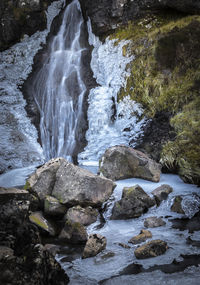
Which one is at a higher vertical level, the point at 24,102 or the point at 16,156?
the point at 24,102

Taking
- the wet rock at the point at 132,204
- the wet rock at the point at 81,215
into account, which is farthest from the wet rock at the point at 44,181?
the wet rock at the point at 132,204

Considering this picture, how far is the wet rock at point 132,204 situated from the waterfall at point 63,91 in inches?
164

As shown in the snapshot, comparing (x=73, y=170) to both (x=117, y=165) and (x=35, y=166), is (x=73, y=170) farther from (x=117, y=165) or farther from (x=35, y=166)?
(x=35, y=166)

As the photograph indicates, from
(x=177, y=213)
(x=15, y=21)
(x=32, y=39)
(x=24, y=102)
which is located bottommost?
(x=177, y=213)

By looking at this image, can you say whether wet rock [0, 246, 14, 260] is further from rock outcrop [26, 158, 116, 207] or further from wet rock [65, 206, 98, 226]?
rock outcrop [26, 158, 116, 207]

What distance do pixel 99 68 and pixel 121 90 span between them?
2917 mm

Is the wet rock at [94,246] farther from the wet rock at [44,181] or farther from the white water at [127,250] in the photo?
the wet rock at [44,181]

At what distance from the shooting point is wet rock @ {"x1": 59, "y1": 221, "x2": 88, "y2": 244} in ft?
14.8

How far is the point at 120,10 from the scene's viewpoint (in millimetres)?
12945

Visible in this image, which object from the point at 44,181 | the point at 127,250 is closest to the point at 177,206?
the point at 127,250

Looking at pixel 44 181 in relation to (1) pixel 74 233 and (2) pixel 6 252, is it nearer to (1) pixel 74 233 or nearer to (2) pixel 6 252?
(1) pixel 74 233

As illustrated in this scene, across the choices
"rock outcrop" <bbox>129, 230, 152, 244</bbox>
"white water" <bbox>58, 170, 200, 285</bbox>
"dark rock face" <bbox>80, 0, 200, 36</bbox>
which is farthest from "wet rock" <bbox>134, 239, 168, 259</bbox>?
"dark rock face" <bbox>80, 0, 200, 36</bbox>

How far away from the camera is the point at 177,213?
5.08 metres

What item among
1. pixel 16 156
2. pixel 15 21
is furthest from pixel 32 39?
pixel 16 156
